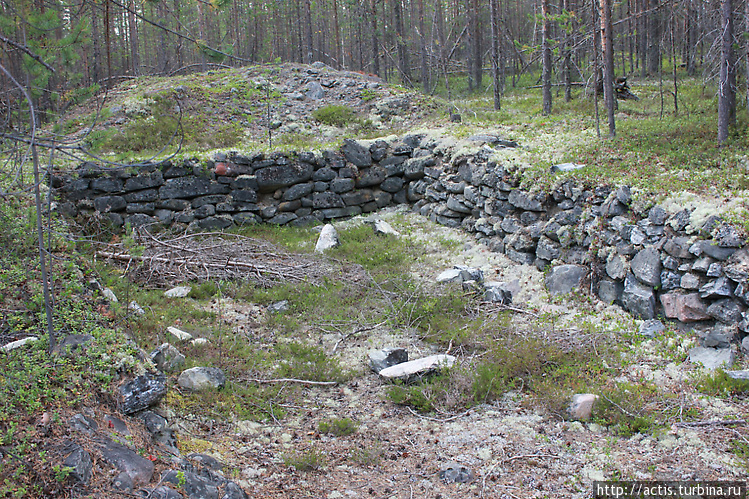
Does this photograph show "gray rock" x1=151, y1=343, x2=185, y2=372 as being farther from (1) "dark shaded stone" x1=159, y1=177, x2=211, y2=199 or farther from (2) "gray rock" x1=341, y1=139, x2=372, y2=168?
(2) "gray rock" x1=341, y1=139, x2=372, y2=168

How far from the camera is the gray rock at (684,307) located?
4953mm

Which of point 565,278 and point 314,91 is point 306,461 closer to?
point 565,278

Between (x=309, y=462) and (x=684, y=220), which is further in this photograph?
(x=684, y=220)

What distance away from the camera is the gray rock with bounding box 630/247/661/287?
213 inches

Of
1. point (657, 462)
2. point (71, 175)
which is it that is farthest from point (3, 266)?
point (657, 462)

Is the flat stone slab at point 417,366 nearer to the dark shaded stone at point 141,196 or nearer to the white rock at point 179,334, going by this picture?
the white rock at point 179,334

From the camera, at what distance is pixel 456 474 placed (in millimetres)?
3523

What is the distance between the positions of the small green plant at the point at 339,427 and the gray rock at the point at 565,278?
354 centimetres

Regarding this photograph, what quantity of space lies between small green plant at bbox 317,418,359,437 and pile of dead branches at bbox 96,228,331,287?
10.2 feet

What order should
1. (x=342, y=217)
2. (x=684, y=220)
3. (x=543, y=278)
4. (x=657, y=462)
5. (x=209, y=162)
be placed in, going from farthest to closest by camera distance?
(x=342, y=217) < (x=209, y=162) < (x=543, y=278) < (x=684, y=220) < (x=657, y=462)

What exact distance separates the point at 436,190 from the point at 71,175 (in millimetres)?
6705

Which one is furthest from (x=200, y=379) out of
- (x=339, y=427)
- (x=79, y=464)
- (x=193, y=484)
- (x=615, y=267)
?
(x=615, y=267)

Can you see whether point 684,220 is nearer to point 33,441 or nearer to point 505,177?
point 505,177

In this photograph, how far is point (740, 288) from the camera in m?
4.60
